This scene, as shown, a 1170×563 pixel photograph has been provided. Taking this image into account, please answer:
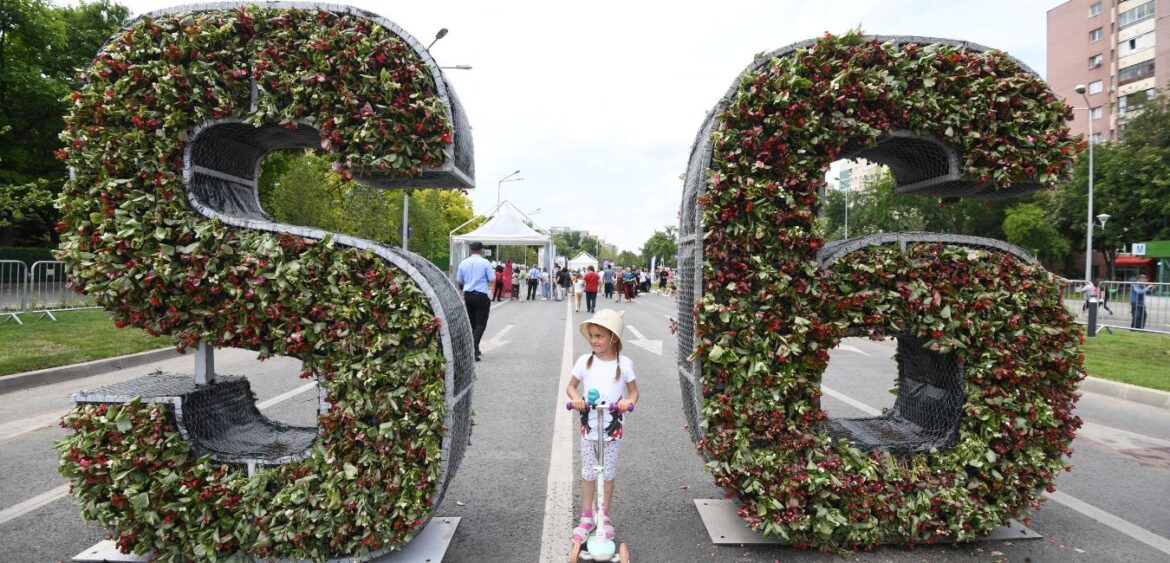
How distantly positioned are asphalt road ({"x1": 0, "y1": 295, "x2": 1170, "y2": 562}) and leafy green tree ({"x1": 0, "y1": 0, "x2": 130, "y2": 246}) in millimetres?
22553

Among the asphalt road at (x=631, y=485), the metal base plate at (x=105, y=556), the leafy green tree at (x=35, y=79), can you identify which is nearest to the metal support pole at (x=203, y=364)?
the metal base plate at (x=105, y=556)

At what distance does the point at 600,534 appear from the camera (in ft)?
12.4

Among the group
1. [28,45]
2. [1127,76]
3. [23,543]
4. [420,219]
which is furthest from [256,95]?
[1127,76]

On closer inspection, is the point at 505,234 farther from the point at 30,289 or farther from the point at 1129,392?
the point at 1129,392

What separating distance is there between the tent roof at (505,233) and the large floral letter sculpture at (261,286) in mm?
21514

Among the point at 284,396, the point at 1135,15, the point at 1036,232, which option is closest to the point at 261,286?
the point at 284,396

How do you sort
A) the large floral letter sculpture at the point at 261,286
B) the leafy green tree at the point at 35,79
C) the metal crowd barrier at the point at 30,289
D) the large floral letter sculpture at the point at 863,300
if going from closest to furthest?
the large floral letter sculpture at the point at 261,286, the large floral letter sculpture at the point at 863,300, the metal crowd barrier at the point at 30,289, the leafy green tree at the point at 35,79

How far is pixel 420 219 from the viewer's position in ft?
163

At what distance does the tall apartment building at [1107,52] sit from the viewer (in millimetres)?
50406

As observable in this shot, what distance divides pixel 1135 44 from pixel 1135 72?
2153mm

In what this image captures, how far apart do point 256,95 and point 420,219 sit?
155 feet

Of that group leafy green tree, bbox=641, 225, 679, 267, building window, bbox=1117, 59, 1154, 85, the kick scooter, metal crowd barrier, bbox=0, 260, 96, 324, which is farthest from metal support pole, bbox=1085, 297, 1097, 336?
leafy green tree, bbox=641, 225, 679, 267

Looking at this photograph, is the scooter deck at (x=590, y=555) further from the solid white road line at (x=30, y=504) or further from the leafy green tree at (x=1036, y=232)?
the leafy green tree at (x=1036, y=232)

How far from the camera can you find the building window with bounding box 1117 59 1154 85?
169ft
